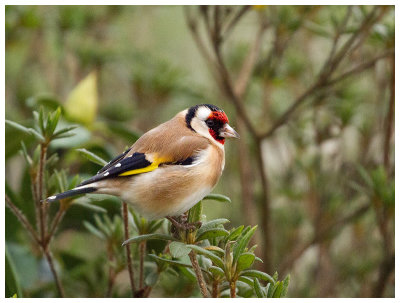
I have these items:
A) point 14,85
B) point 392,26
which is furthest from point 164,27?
point 392,26

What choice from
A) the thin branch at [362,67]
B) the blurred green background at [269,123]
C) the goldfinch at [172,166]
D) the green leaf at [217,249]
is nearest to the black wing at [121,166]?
the goldfinch at [172,166]

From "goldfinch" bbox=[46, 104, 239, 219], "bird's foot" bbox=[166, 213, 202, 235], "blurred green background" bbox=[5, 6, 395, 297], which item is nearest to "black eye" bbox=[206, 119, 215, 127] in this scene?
"goldfinch" bbox=[46, 104, 239, 219]

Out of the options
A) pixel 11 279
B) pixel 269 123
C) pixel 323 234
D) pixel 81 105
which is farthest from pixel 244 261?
pixel 269 123

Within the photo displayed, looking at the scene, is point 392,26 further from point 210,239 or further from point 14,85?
point 14,85

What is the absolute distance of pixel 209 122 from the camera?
0.59 metres

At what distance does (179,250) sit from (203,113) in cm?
16

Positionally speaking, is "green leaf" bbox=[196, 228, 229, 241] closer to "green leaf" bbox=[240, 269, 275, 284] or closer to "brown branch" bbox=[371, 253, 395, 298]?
"green leaf" bbox=[240, 269, 275, 284]

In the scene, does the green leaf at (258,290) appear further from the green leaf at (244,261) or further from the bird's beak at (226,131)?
the bird's beak at (226,131)

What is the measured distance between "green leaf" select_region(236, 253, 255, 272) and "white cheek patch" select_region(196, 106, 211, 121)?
0.53 feet

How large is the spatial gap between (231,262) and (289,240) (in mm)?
765

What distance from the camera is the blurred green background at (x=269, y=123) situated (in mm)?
880

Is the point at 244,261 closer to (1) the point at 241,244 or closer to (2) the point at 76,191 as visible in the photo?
(1) the point at 241,244

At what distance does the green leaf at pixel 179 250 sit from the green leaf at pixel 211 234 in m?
0.02

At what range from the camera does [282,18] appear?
1027 mm
